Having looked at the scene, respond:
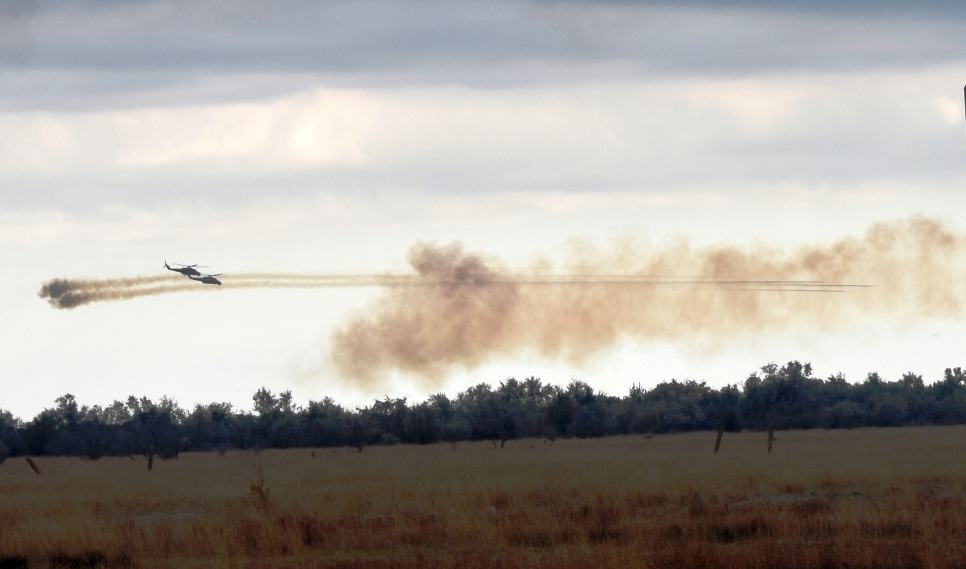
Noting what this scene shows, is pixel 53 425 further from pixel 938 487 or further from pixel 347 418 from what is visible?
pixel 938 487

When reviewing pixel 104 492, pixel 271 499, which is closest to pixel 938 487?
pixel 271 499

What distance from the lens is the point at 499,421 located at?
339 ft

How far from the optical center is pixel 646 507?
3275 centimetres

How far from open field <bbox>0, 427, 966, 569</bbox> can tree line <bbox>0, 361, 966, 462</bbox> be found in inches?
1964

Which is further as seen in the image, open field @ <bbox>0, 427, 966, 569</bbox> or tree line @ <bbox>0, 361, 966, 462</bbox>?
tree line @ <bbox>0, 361, 966, 462</bbox>

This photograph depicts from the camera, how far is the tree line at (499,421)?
104m

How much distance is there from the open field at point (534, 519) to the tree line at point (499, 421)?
49.9 metres

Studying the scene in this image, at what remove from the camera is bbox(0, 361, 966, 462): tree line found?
104 meters

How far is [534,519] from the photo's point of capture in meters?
Result: 29.4

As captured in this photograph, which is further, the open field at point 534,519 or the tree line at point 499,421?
the tree line at point 499,421

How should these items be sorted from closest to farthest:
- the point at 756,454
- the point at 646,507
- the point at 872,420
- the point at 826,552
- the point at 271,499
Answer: the point at 826,552 < the point at 646,507 < the point at 271,499 < the point at 756,454 < the point at 872,420

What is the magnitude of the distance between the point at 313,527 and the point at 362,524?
5.14 feet

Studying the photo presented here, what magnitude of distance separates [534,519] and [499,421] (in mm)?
74291

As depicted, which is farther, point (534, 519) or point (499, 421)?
point (499, 421)
